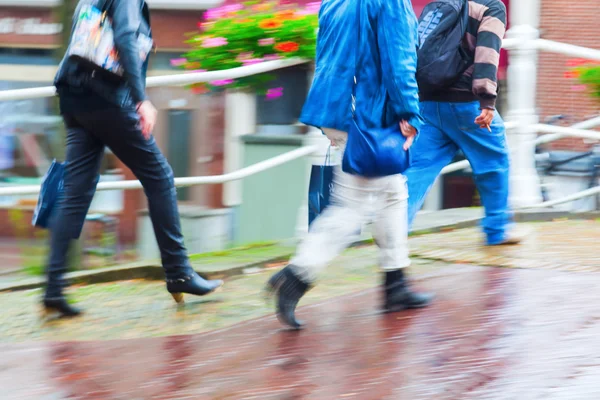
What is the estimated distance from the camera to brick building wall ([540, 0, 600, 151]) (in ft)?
47.1

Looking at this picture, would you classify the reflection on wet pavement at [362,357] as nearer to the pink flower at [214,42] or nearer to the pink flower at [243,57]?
the pink flower at [243,57]

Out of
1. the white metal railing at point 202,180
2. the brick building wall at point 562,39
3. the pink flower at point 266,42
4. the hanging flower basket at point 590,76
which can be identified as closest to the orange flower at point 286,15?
the pink flower at point 266,42

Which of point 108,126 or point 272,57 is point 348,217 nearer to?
point 108,126

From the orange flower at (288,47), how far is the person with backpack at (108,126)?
1.67 m

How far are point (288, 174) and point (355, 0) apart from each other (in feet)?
8.18

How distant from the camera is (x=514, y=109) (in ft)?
24.5

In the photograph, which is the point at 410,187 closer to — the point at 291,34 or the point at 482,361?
the point at 291,34

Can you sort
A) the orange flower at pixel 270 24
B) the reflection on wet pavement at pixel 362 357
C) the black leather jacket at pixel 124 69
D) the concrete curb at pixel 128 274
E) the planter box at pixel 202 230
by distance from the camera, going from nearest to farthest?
1. the reflection on wet pavement at pixel 362 357
2. the black leather jacket at pixel 124 69
3. the concrete curb at pixel 128 274
4. the orange flower at pixel 270 24
5. the planter box at pixel 202 230

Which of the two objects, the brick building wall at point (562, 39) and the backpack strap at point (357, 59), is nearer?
the backpack strap at point (357, 59)

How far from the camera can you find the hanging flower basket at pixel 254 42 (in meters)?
6.49

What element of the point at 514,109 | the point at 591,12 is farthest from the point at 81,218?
the point at 591,12

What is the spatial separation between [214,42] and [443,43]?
5.81 feet

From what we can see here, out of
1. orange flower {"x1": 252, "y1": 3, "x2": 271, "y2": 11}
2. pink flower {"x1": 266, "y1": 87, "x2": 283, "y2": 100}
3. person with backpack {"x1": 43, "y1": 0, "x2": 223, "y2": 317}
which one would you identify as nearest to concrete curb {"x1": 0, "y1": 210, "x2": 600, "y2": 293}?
person with backpack {"x1": 43, "y1": 0, "x2": 223, "y2": 317}

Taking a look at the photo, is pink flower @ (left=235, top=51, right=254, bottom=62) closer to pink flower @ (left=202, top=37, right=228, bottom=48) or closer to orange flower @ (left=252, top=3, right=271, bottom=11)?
pink flower @ (left=202, top=37, right=228, bottom=48)
